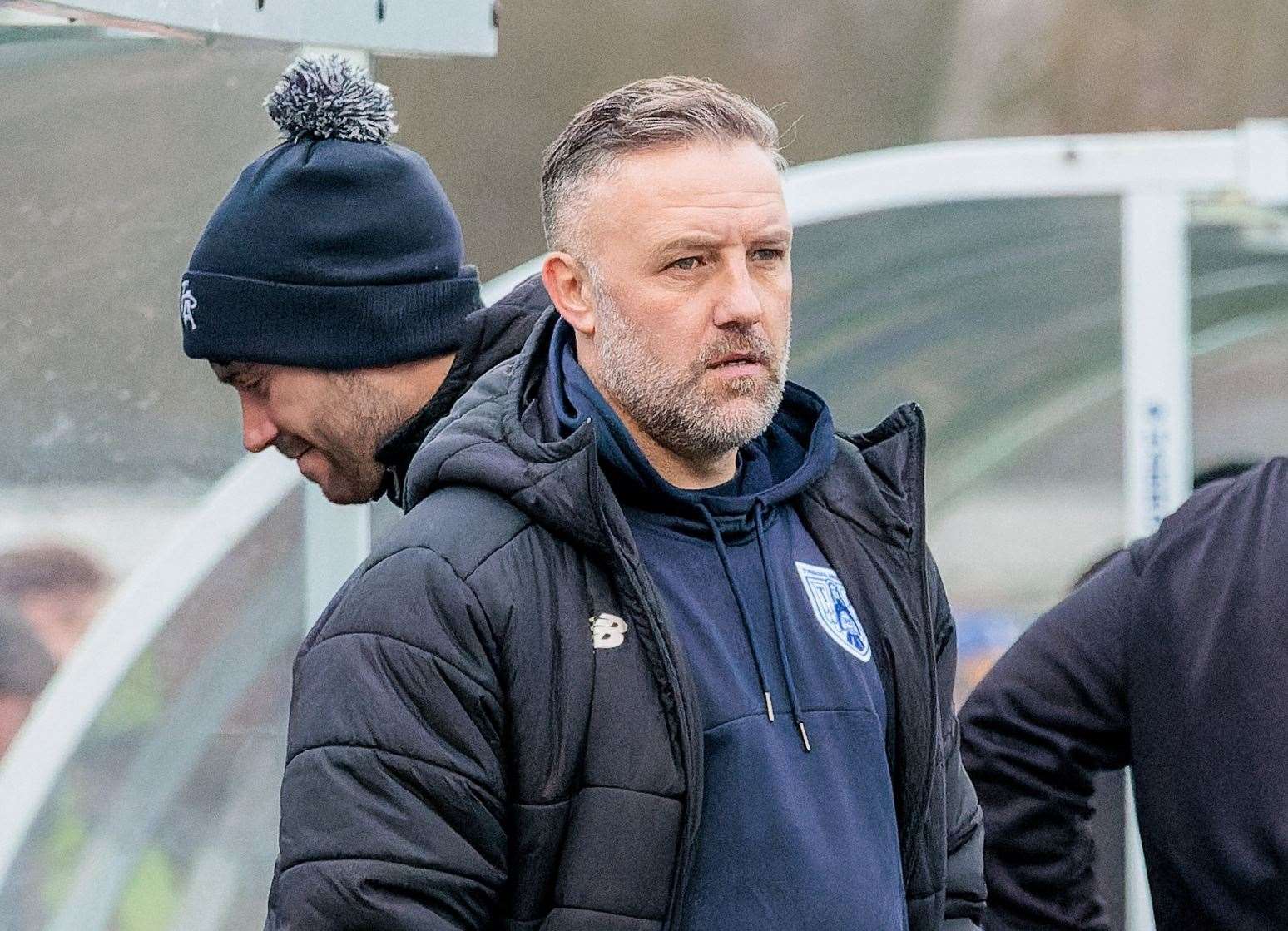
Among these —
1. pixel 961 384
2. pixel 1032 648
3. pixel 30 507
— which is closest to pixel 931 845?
pixel 1032 648

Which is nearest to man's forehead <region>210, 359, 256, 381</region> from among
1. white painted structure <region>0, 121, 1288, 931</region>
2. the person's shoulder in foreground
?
the person's shoulder in foreground

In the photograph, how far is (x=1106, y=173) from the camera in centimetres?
443

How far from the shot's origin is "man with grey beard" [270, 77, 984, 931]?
2.09 metres

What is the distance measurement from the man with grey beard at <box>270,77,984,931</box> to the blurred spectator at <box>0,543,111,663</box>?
3.52 feet

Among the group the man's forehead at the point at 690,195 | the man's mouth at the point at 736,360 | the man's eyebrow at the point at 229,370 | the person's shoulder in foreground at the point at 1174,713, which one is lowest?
the person's shoulder in foreground at the point at 1174,713

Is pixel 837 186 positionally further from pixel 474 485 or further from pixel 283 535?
pixel 474 485

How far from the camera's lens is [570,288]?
2.39 metres

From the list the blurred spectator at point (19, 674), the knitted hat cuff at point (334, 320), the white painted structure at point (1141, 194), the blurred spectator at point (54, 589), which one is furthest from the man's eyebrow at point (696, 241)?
the white painted structure at point (1141, 194)

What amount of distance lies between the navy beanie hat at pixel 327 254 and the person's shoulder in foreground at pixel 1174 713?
0.81 metres

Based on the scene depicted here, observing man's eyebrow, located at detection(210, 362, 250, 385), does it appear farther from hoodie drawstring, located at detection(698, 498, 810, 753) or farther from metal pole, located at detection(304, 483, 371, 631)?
Answer: hoodie drawstring, located at detection(698, 498, 810, 753)

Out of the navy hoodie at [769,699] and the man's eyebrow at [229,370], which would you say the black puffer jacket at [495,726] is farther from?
the man's eyebrow at [229,370]

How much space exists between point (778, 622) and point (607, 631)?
19cm

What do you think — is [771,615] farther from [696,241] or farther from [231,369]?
[231,369]

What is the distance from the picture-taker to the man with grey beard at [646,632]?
209cm
